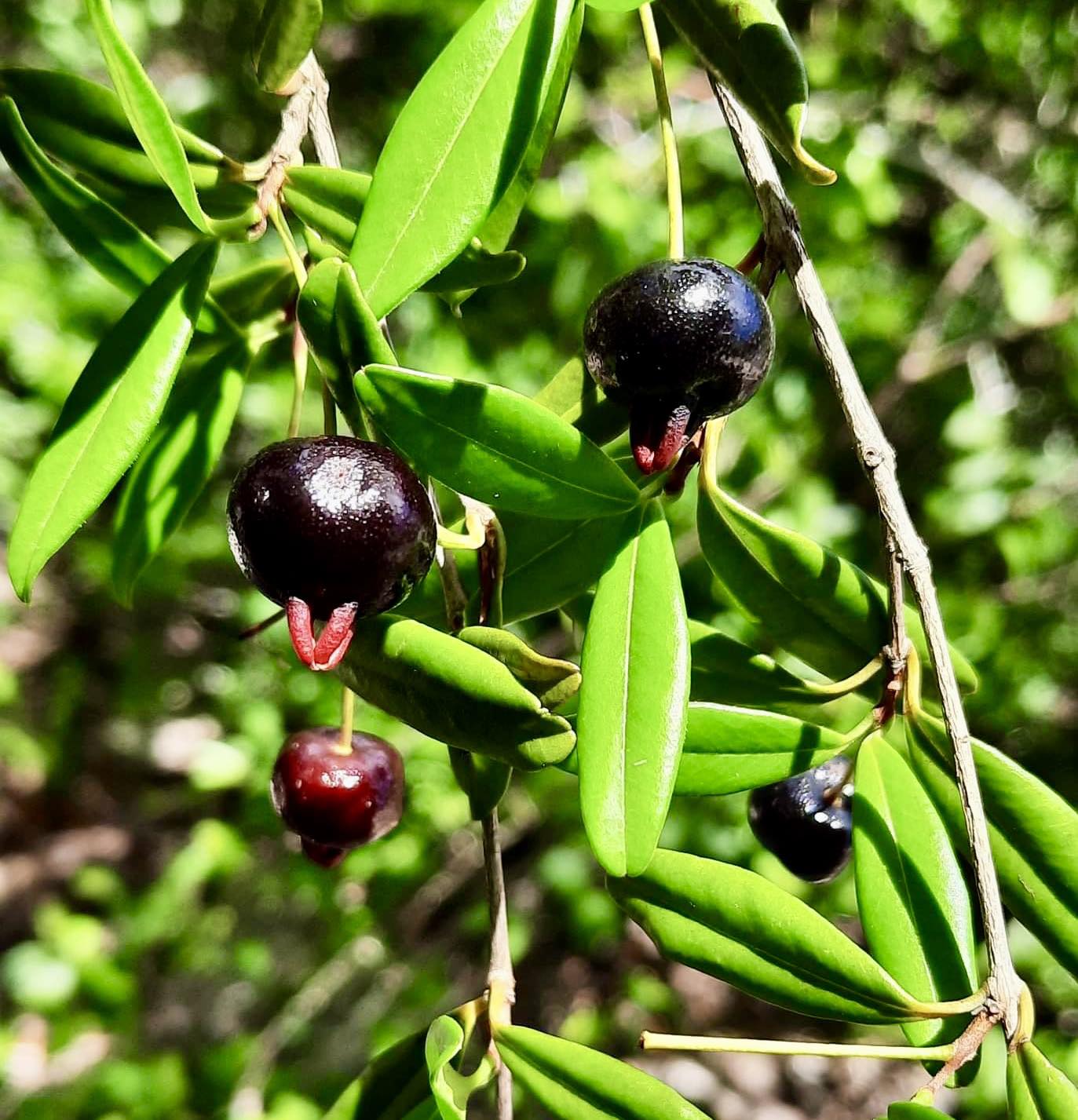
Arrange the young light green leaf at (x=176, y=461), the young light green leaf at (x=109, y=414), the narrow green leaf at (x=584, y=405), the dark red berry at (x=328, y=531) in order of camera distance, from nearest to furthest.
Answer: the dark red berry at (x=328, y=531), the young light green leaf at (x=109, y=414), the narrow green leaf at (x=584, y=405), the young light green leaf at (x=176, y=461)

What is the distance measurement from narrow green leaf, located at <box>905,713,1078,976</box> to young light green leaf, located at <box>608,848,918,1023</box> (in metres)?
0.13

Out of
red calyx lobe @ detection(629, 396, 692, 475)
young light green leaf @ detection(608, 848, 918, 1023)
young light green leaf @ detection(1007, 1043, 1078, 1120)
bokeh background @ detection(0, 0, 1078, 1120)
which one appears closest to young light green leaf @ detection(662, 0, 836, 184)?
red calyx lobe @ detection(629, 396, 692, 475)

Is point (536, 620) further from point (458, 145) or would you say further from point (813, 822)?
point (458, 145)

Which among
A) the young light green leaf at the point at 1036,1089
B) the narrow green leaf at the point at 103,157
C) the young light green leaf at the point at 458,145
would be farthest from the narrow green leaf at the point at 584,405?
the young light green leaf at the point at 1036,1089

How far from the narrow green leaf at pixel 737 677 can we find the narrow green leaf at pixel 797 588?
3cm

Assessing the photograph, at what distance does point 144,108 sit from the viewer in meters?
0.61

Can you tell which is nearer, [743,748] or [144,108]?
[144,108]

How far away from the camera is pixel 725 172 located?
7.41ft

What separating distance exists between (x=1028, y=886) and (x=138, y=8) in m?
2.44

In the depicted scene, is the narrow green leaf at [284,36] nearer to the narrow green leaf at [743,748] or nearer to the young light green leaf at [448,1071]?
the narrow green leaf at [743,748]

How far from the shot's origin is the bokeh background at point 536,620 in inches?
86.3

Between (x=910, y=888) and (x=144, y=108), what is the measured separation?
0.78 m

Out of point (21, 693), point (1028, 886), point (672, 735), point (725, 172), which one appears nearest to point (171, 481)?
point (672, 735)

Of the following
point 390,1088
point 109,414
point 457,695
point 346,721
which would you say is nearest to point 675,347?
point 457,695
